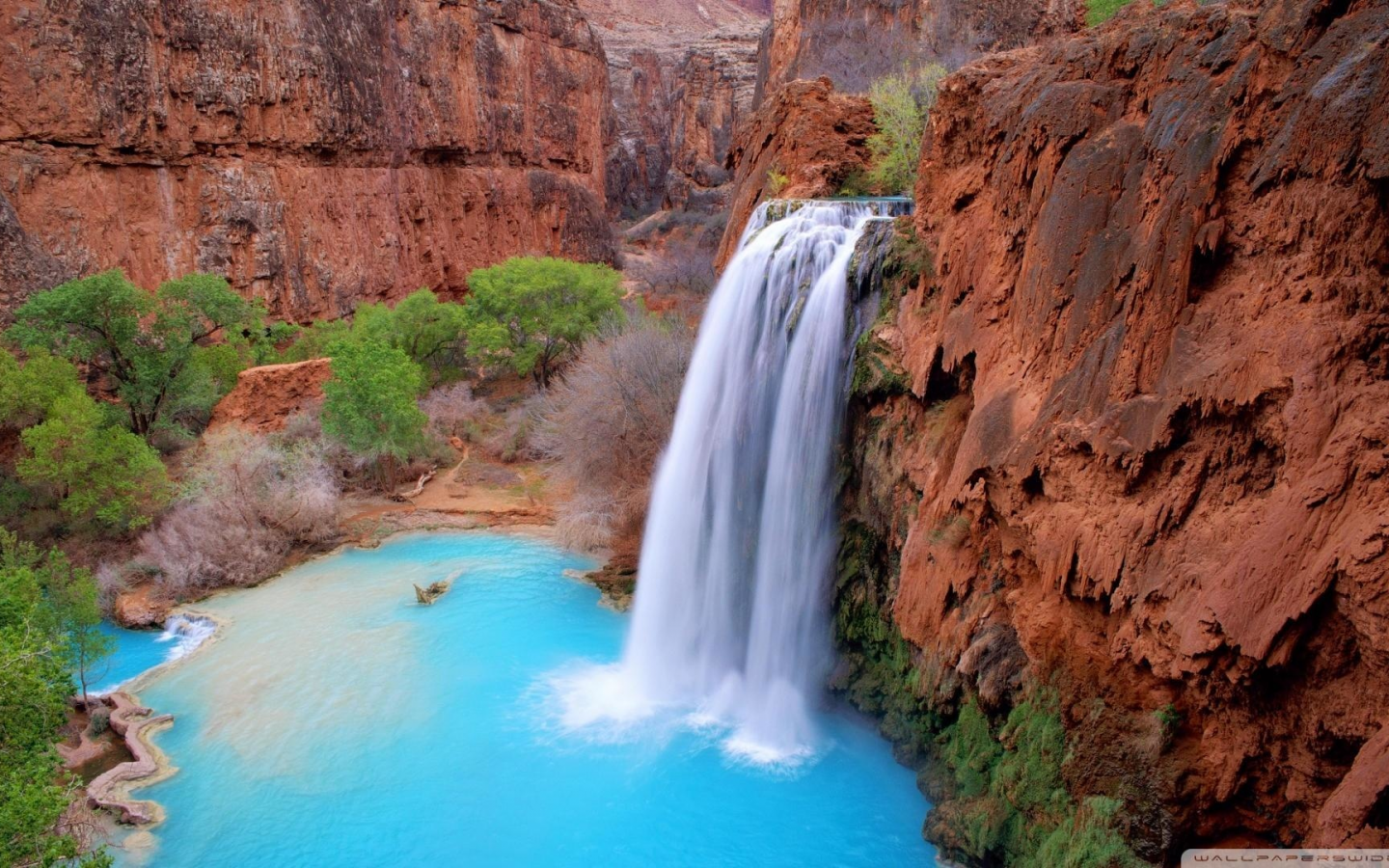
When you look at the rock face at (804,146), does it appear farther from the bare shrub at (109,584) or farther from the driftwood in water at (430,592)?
the bare shrub at (109,584)

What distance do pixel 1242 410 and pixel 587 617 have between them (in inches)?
447

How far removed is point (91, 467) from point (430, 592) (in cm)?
752

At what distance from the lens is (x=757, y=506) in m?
11.5

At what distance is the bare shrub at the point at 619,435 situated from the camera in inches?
622

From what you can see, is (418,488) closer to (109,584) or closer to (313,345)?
(109,584)

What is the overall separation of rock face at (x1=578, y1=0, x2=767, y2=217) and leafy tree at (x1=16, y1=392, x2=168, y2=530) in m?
35.8

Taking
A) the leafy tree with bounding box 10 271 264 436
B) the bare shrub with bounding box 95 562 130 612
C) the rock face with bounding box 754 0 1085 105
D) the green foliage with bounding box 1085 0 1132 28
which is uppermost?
the rock face with bounding box 754 0 1085 105

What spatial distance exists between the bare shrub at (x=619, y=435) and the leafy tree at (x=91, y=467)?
870 centimetres

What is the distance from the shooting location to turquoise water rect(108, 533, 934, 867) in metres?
8.91

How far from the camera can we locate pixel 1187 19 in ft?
22.1

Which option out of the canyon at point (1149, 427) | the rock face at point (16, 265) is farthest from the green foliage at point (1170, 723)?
the rock face at point (16, 265)

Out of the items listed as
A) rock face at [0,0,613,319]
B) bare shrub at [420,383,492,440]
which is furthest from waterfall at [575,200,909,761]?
rock face at [0,0,613,319]

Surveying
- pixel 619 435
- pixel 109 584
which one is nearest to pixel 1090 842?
pixel 619 435

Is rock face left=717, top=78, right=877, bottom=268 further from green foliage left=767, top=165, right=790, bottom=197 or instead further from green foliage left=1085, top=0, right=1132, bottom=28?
green foliage left=1085, top=0, right=1132, bottom=28
